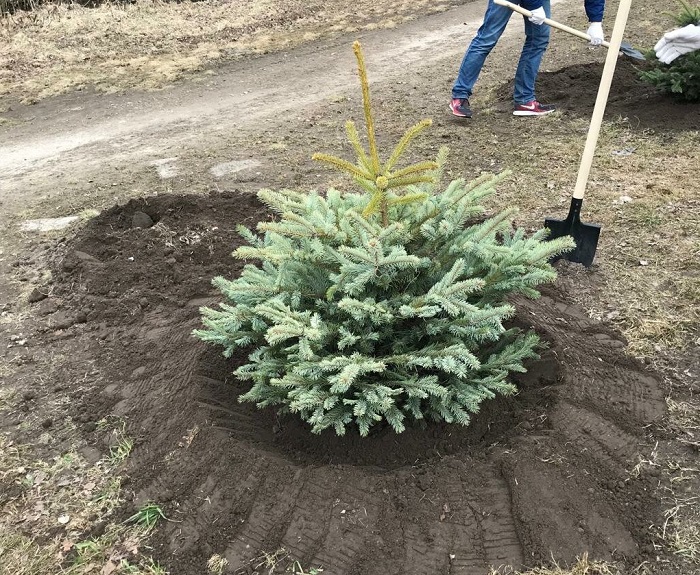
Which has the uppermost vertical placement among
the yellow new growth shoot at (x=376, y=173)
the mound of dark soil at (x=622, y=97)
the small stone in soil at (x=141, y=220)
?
the yellow new growth shoot at (x=376, y=173)

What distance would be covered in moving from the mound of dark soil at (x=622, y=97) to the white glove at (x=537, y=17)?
40.1 inches

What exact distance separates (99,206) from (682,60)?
5.44 metres

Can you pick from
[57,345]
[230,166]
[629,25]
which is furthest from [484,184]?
[629,25]

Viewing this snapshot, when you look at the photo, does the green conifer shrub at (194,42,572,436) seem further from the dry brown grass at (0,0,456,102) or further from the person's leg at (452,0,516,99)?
the dry brown grass at (0,0,456,102)

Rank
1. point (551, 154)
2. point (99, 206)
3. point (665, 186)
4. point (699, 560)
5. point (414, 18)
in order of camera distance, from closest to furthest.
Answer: point (699, 560) < point (665, 186) < point (99, 206) < point (551, 154) < point (414, 18)

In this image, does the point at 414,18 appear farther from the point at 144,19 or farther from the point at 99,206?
the point at 99,206

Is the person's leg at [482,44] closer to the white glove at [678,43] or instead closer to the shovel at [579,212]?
the white glove at [678,43]

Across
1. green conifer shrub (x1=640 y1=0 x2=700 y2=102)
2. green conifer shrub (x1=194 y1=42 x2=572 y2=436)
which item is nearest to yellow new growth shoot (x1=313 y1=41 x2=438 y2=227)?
green conifer shrub (x1=194 y1=42 x2=572 y2=436)

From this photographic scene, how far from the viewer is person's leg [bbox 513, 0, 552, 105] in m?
5.98

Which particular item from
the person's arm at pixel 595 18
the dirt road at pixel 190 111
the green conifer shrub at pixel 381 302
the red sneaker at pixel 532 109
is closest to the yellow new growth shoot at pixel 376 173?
the green conifer shrub at pixel 381 302

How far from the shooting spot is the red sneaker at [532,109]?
6230mm

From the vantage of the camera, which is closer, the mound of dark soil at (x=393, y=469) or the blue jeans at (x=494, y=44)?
the mound of dark soil at (x=393, y=469)

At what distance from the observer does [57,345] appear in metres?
3.41

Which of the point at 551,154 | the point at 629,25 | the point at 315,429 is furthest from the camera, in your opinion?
the point at 629,25
